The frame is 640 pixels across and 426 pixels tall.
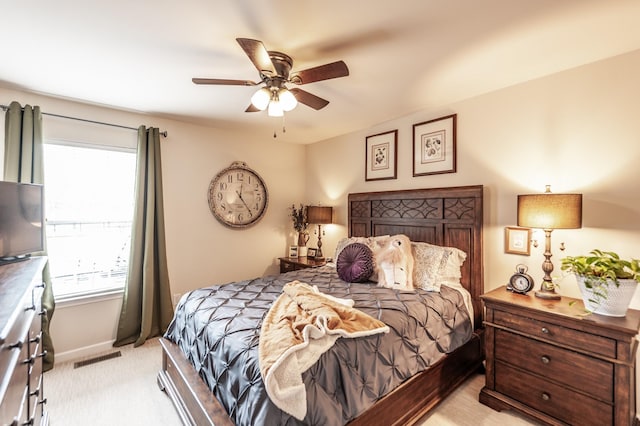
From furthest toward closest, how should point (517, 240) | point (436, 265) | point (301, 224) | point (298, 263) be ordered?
1. point (301, 224)
2. point (298, 263)
3. point (436, 265)
4. point (517, 240)

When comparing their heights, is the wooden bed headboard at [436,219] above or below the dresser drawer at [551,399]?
above

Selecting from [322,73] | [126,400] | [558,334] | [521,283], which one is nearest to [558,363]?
[558,334]

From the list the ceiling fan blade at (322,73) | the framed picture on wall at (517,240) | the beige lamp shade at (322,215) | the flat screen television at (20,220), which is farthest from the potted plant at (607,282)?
the flat screen television at (20,220)

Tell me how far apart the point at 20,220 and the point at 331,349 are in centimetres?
221

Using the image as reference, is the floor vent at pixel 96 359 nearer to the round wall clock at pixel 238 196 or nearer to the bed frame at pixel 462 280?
the bed frame at pixel 462 280

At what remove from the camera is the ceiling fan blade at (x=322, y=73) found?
1.76 meters

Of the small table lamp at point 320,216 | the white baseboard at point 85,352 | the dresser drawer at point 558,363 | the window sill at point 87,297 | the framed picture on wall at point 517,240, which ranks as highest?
the small table lamp at point 320,216

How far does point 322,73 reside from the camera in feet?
6.11

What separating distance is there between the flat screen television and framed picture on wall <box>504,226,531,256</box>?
12.0 feet

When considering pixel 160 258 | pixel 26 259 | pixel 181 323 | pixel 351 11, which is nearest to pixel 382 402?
pixel 181 323

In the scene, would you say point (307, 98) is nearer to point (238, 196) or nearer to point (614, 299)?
point (238, 196)

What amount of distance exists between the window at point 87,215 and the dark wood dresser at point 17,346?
145 cm

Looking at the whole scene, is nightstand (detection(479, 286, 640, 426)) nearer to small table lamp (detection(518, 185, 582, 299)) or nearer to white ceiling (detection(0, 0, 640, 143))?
small table lamp (detection(518, 185, 582, 299))

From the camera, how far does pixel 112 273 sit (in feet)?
10.7
